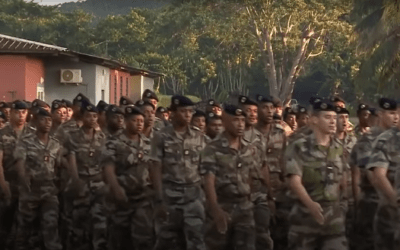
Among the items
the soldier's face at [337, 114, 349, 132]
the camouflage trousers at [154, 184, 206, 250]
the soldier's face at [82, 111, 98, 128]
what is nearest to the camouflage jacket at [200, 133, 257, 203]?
the camouflage trousers at [154, 184, 206, 250]

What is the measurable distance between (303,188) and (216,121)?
418 centimetres

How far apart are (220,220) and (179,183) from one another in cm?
138

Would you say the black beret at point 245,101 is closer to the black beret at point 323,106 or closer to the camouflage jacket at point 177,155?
the camouflage jacket at point 177,155

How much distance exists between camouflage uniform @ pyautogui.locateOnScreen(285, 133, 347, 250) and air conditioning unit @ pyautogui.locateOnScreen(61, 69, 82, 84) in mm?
24590

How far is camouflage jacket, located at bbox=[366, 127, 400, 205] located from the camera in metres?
10.9

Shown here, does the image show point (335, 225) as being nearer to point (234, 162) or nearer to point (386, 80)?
point (234, 162)

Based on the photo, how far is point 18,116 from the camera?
1587 cm

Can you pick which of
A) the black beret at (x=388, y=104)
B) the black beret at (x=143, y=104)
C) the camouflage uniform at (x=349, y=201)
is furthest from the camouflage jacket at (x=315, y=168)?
the black beret at (x=143, y=104)

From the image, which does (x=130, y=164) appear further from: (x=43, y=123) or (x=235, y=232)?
(x=235, y=232)

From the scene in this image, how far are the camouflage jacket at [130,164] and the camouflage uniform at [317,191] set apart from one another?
3304 mm

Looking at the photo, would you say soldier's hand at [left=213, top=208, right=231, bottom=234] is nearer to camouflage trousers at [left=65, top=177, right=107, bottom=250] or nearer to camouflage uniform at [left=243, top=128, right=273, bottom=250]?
camouflage uniform at [left=243, top=128, right=273, bottom=250]

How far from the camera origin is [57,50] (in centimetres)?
3200

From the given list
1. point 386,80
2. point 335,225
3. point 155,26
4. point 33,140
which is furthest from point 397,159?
point 155,26

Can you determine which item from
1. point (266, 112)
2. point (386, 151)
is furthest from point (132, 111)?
point (386, 151)
